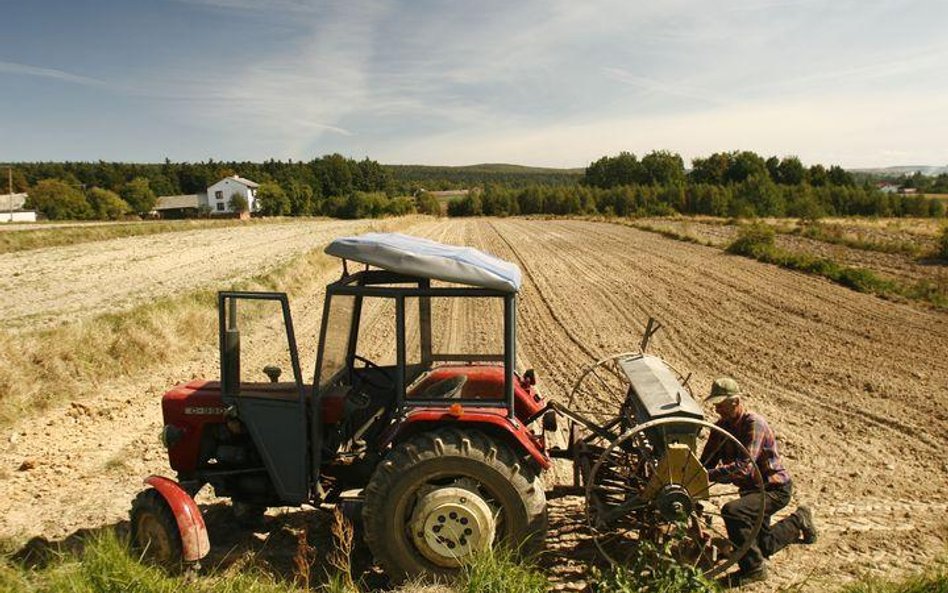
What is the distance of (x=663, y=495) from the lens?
412cm

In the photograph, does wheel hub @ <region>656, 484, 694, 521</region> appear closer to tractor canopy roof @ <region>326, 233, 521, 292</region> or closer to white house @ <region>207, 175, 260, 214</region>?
tractor canopy roof @ <region>326, 233, 521, 292</region>

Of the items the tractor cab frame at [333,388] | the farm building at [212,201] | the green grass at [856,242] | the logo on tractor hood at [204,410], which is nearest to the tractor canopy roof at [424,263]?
the tractor cab frame at [333,388]

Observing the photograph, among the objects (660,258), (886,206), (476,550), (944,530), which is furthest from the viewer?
(886,206)

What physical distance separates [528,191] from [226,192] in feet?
151

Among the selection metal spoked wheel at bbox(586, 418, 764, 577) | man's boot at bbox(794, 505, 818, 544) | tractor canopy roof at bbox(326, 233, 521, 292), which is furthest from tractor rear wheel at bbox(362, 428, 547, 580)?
man's boot at bbox(794, 505, 818, 544)

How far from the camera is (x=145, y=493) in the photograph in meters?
4.28

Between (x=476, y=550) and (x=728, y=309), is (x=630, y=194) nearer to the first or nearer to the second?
(x=728, y=309)

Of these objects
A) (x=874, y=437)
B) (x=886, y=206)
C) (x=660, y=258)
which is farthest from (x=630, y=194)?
(x=874, y=437)

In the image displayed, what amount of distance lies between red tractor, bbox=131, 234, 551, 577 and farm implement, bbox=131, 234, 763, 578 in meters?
0.01

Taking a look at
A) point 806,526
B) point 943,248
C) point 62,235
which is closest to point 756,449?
point 806,526

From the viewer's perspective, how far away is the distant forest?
6912 cm

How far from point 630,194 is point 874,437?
75.6 m

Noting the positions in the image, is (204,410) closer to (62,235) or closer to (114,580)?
(114,580)


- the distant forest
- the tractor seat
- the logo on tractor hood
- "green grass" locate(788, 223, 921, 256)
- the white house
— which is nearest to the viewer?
the tractor seat
